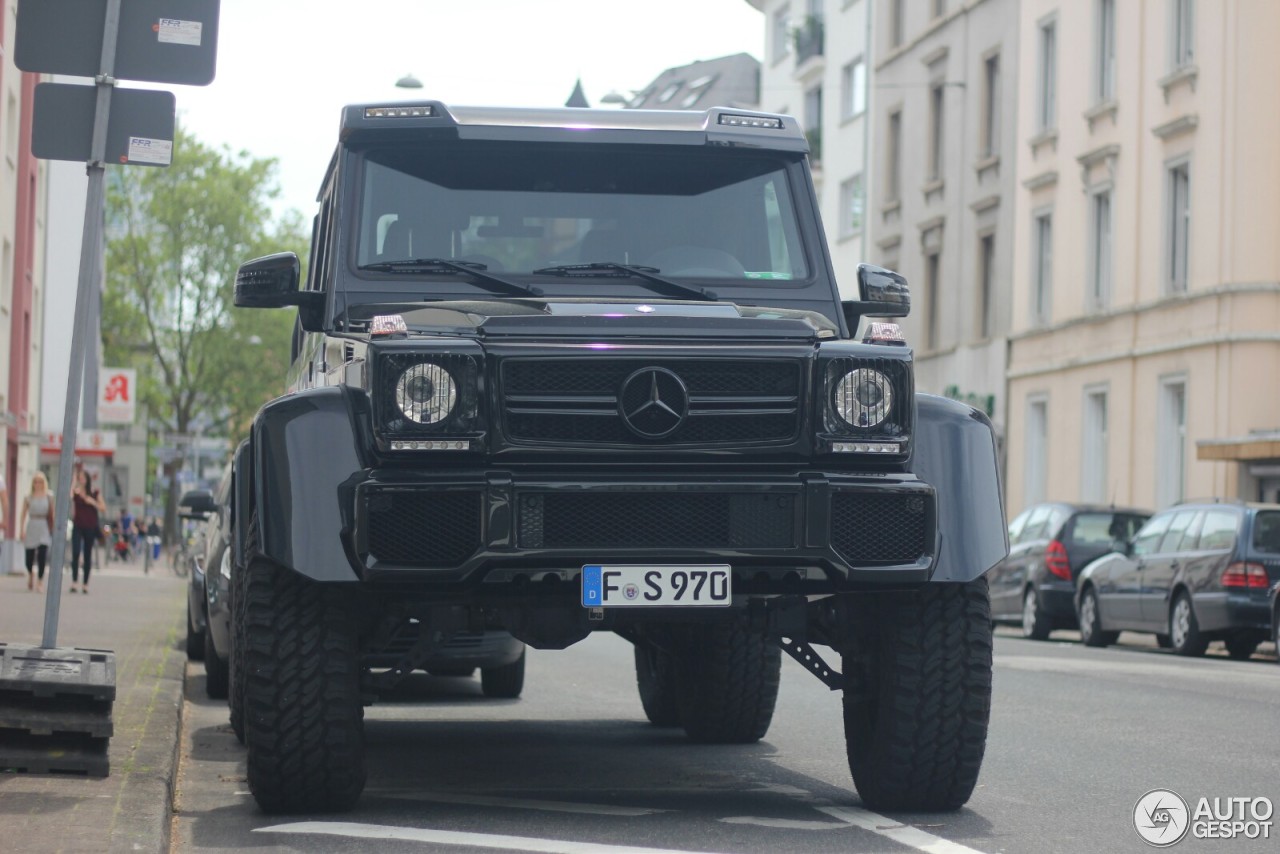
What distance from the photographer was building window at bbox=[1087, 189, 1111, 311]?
3609cm

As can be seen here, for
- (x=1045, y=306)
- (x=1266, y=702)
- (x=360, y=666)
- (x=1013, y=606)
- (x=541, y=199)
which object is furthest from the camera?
(x=1045, y=306)

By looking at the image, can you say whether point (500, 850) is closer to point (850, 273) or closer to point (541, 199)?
point (541, 199)

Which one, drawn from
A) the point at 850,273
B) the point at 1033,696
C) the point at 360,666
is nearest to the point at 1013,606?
the point at 1033,696

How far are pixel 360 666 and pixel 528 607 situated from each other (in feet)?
2.31

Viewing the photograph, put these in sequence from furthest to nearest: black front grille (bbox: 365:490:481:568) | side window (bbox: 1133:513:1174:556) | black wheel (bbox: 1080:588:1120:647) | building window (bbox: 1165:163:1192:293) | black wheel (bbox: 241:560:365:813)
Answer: building window (bbox: 1165:163:1192:293) → black wheel (bbox: 1080:588:1120:647) → side window (bbox: 1133:513:1174:556) → black wheel (bbox: 241:560:365:813) → black front grille (bbox: 365:490:481:568)

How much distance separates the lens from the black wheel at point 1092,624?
76.9 ft

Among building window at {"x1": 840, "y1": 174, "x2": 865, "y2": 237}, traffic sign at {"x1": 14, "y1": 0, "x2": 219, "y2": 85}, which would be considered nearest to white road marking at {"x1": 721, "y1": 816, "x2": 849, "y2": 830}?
traffic sign at {"x1": 14, "y1": 0, "x2": 219, "y2": 85}

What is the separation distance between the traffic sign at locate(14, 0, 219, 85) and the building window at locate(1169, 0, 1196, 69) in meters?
25.6

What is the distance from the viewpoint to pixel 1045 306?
39219 mm

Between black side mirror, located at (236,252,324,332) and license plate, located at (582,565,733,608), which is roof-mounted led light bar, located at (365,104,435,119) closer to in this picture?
black side mirror, located at (236,252,324,332)

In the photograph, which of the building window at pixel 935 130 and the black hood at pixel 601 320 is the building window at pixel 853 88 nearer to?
the building window at pixel 935 130

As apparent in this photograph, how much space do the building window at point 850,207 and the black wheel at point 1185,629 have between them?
105 ft

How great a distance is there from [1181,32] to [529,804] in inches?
1083

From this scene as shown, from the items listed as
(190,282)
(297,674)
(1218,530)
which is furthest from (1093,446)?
(190,282)
